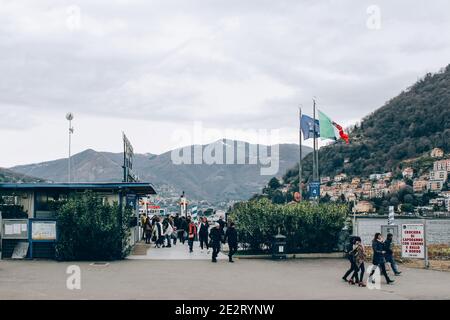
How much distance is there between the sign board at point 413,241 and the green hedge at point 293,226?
4.43 meters

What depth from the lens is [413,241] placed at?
22891 mm

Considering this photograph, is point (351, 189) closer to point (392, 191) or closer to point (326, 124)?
point (392, 191)

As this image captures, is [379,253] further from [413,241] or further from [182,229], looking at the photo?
[182,229]

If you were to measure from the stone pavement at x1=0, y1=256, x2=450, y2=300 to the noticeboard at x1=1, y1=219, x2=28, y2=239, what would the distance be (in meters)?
1.56

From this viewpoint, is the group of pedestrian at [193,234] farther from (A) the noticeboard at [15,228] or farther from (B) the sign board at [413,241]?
(A) the noticeboard at [15,228]

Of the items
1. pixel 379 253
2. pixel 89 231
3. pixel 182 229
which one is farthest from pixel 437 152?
pixel 379 253

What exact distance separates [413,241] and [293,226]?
5.39m

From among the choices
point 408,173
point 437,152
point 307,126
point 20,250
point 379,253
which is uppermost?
point 437,152

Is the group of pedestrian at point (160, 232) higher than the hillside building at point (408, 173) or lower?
lower

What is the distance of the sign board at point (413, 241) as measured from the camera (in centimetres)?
2269

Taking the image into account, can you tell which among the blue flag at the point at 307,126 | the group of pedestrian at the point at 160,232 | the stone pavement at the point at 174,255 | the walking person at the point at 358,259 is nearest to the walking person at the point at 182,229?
the group of pedestrian at the point at 160,232

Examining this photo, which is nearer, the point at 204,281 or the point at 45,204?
the point at 204,281
